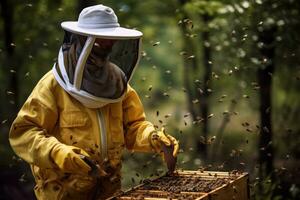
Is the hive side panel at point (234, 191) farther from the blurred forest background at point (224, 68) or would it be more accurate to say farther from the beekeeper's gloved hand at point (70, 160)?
the beekeeper's gloved hand at point (70, 160)

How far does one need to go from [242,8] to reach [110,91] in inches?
145

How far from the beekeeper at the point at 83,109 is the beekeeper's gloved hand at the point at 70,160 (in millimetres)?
111

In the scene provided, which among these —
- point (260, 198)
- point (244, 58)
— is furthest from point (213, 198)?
point (244, 58)

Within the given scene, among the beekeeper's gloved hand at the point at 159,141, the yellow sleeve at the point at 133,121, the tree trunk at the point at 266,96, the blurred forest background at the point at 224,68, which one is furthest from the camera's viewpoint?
the tree trunk at the point at 266,96

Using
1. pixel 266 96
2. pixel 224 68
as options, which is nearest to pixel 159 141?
pixel 266 96

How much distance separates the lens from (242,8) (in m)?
7.93

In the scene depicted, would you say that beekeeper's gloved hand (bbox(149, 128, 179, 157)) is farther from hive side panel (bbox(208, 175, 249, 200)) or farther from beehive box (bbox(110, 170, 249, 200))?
hive side panel (bbox(208, 175, 249, 200))

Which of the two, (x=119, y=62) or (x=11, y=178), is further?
(x=11, y=178)

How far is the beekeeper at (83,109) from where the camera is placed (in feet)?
14.7

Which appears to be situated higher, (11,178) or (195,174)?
(195,174)

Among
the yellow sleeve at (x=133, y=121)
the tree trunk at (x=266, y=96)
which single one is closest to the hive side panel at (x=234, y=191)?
the yellow sleeve at (x=133, y=121)

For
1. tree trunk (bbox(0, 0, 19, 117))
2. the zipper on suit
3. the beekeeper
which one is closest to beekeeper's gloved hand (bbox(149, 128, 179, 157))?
the beekeeper

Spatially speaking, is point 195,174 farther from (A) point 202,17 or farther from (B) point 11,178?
(A) point 202,17

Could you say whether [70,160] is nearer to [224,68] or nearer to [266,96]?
[266,96]
